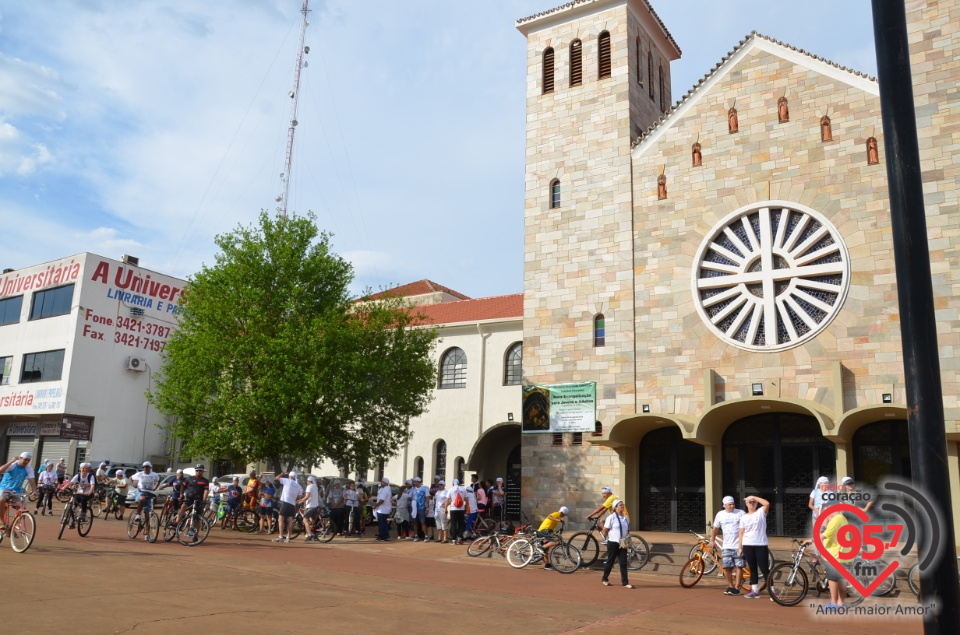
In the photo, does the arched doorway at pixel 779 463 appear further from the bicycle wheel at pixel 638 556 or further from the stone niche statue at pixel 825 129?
the stone niche statue at pixel 825 129

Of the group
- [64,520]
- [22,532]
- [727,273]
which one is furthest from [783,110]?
[64,520]

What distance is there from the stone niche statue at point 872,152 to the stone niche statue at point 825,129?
0.96 metres

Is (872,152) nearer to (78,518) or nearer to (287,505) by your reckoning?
(287,505)

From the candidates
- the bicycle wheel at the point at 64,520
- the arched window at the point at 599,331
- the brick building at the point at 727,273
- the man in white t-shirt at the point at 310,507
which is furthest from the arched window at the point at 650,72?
the bicycle wheel at the point at 64,520

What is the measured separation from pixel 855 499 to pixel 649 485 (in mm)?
9509

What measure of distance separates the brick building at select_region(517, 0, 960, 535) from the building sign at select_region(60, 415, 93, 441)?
23622mm

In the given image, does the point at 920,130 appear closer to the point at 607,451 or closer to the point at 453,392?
the point at 607,451

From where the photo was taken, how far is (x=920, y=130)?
19.4m

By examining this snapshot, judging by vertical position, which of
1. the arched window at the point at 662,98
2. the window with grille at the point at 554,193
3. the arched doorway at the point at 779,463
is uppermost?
the arched window at the point at 662,98

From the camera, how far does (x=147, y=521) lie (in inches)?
683

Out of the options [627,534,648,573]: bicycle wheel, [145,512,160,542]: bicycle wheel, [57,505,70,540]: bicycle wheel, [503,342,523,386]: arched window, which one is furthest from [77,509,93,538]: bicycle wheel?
[503,342,523,386]: arched window

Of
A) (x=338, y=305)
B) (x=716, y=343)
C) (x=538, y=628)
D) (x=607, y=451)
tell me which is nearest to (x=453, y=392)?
(x=338, y=305)

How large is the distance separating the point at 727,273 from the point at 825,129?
4.47m

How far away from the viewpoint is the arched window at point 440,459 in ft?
115
